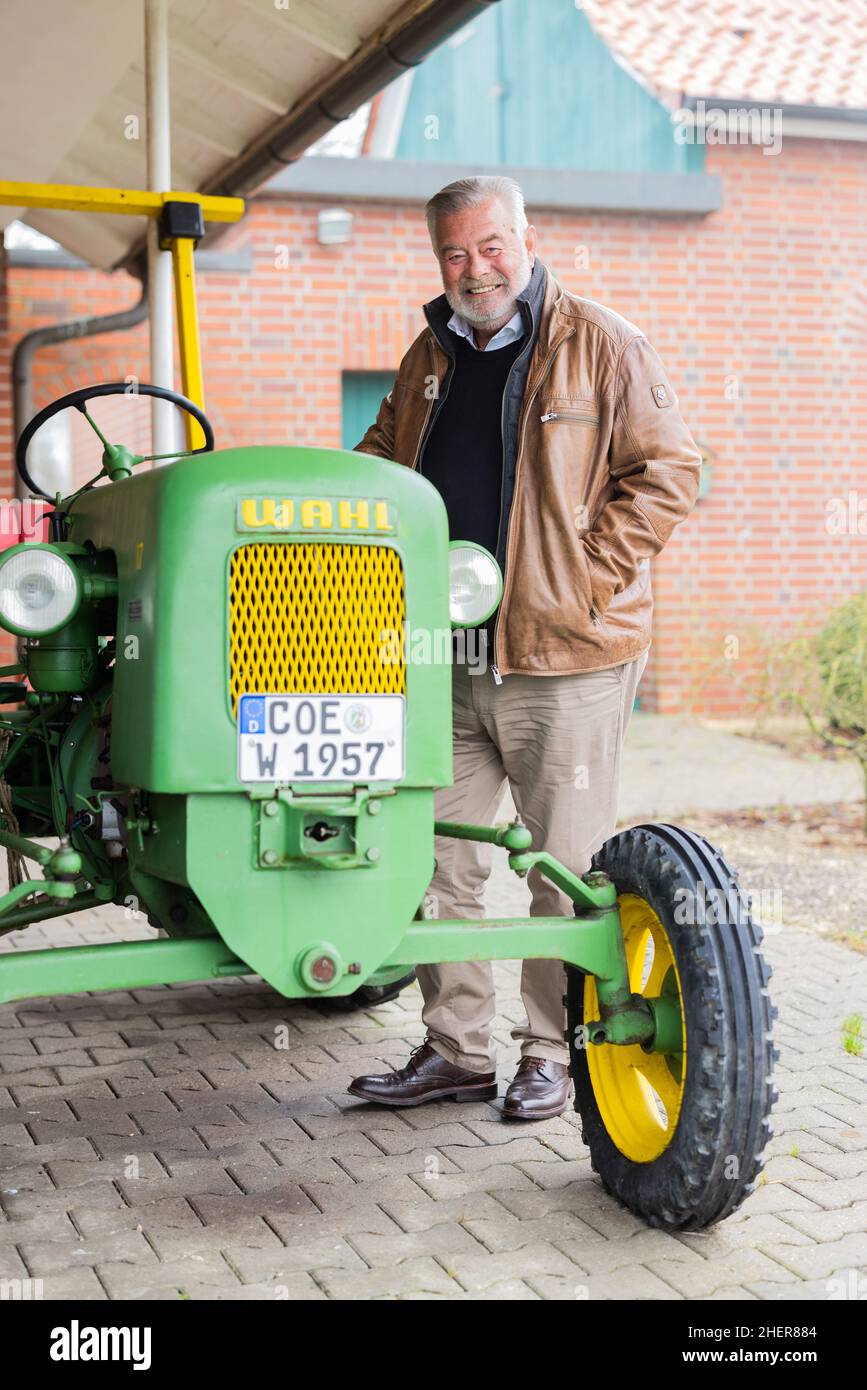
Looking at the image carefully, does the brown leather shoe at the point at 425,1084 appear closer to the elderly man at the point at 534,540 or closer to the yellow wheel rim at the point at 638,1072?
the elderly man at the point at 534,540

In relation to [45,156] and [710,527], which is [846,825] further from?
[45,156]

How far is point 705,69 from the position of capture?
429 inches

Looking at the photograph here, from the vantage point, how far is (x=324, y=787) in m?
2.55

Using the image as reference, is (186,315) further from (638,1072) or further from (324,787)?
(638,1072)

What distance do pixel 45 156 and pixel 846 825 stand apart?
4684 mm

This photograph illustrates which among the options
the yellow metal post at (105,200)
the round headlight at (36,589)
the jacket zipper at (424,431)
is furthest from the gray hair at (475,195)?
the yellow metal post at (105,200)

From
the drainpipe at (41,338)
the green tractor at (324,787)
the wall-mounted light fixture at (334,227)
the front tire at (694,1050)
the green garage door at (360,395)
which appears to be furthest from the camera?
the green garage door at (360,395)

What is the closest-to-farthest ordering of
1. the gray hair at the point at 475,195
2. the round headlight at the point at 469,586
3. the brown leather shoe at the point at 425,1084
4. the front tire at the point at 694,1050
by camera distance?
the front tire at the point at 694,1050
the round headlight at the point at 469,586
the gray hair at the point at 475,195
the brown leather shoe at the point at 425,1084

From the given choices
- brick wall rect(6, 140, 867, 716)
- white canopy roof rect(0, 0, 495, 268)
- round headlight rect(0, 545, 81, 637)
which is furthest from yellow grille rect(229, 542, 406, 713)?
brick wall rect(6, 140, 867, 716)

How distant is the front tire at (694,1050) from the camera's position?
2602 millimetres

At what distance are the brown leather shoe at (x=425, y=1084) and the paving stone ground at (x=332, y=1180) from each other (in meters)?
0.04

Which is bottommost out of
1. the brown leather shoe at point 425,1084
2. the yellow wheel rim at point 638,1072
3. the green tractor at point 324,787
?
the brown leather shoe at point 425,1084

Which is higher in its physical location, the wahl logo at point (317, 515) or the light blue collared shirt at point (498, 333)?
the light blue collared shirt at point (498, 333)
